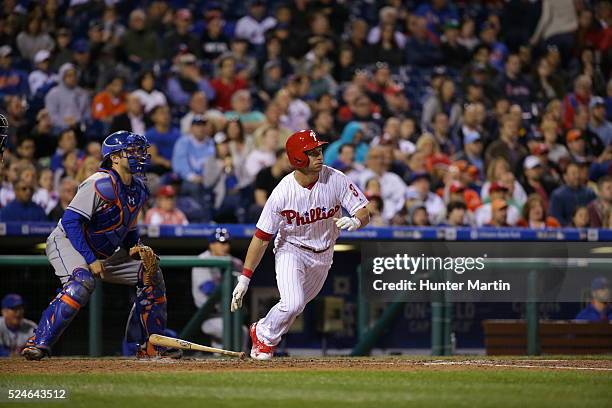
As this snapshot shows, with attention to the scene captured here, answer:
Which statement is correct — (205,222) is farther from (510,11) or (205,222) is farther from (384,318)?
(510,11)

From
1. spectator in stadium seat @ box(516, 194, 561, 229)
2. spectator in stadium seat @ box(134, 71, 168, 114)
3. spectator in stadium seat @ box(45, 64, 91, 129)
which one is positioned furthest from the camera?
spectator in stadium seat @ box(134, 71, 168, 114)

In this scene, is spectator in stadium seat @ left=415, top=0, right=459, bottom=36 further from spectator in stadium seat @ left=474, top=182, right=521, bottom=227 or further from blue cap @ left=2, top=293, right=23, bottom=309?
blue cap @ left=2, top=293, right=23, bottom=309

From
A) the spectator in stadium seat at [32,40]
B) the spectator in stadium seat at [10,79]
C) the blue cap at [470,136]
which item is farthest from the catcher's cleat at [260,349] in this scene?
the spectator in stadium seat at [32,40]

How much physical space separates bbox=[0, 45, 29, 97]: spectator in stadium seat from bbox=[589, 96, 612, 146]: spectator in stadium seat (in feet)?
23.1

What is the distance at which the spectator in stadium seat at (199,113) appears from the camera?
13.9 m

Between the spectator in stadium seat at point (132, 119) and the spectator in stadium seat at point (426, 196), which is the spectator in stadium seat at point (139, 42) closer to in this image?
the spectator in stadium seat at point (132, 119)

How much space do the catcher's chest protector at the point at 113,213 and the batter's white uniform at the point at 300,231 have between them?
0.89 m

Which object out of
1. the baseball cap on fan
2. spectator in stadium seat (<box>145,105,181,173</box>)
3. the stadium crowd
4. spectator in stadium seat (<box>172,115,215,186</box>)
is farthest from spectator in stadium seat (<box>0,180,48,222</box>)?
spectator in stadium seat (<box>145,105,181,173</box>)

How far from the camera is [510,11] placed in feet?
57.5

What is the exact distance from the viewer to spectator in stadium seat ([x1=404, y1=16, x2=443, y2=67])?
53.4ft

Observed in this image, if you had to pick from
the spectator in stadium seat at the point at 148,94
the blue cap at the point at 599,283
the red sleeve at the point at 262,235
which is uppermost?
the spectator in stadium seat at the point at 148,94

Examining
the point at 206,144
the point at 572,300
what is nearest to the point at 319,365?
the point at 572,300

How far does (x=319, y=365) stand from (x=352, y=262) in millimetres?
3459

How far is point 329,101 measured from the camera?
1443cm
